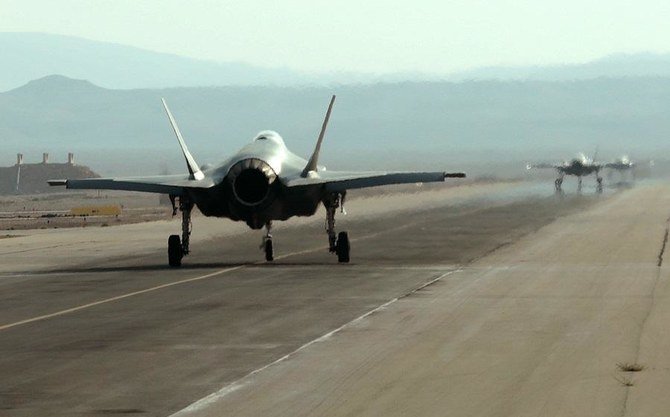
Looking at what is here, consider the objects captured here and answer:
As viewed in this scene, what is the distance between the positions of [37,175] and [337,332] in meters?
106

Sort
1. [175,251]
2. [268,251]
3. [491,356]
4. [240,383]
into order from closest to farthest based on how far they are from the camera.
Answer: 1. [240,383]
2. [491,356]
3. [175,251]
4. [268,251]

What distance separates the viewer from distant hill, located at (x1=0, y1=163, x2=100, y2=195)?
121 m

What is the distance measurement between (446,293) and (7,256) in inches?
704

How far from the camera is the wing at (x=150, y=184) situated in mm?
32906

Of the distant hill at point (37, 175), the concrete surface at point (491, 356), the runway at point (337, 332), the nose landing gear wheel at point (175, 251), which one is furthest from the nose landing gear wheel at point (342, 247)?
the distant hill at point (37, 175)

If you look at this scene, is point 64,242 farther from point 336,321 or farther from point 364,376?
point 364,376

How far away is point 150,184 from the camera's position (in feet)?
111

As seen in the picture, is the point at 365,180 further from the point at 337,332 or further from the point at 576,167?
the point at 576,167

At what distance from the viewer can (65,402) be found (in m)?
14.9

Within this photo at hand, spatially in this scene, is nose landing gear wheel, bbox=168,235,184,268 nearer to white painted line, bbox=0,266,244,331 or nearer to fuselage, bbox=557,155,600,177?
white painted line, bbox=0,266,244,331

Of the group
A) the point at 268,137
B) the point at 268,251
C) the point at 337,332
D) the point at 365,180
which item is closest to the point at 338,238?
the point at 365,180

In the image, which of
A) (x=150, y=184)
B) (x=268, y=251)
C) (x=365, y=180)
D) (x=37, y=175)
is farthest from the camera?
(x=37, y=175)

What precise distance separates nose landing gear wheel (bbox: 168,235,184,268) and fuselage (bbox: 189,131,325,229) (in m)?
0.95

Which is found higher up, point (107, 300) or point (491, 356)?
point (491, 356)
